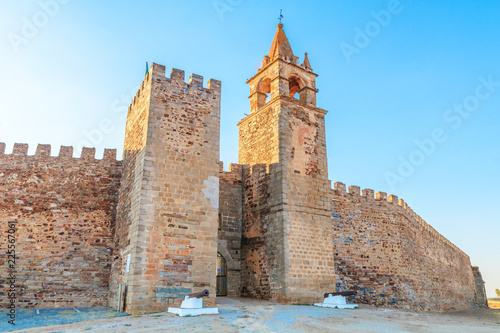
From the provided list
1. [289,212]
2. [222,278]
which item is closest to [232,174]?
[289,212]

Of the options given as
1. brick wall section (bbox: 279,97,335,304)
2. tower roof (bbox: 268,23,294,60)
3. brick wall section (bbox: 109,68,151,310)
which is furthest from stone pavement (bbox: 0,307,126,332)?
tower roof (bbox: 268,23,294,60)

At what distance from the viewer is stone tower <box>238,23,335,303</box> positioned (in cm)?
1247

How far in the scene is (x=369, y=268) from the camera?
52.1 feet

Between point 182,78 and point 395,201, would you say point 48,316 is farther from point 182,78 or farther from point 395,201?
point 395,201

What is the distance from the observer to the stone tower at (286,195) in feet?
40.9

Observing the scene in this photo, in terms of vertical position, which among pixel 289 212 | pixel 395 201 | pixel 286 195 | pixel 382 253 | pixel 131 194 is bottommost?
pixel 382 253

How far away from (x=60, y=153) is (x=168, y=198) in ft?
16.2

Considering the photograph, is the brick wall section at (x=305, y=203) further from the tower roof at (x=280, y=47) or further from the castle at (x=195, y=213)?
the tower roof at (x=280, y=47)

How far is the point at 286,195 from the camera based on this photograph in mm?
12938

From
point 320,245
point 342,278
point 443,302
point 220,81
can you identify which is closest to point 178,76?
point 220,81

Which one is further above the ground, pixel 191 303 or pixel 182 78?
pixel 182 78

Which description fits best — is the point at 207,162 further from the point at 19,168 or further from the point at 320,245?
the point at 19,168

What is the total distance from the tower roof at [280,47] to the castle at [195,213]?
9 cm

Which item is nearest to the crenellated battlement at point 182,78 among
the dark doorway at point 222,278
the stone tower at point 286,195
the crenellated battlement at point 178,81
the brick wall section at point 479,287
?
the crenellated battlement at point 178,81
